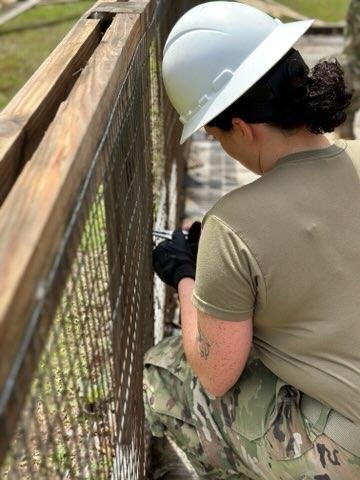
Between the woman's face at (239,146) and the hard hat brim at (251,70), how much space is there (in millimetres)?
61

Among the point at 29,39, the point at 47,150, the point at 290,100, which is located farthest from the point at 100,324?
the point at 29,39

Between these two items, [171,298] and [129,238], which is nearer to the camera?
[129,238]

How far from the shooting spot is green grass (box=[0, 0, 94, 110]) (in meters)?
7.49

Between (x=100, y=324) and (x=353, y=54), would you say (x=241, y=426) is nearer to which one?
(x=100, y=324)

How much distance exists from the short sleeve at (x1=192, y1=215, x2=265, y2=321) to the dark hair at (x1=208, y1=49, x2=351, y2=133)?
0.25 m

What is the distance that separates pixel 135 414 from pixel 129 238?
0.56m

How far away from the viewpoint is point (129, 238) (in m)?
1.98

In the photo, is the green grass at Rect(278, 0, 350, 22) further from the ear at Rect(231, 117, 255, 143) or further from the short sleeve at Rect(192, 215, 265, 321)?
the short sleeve at Rect(192, 215, 265, 321)

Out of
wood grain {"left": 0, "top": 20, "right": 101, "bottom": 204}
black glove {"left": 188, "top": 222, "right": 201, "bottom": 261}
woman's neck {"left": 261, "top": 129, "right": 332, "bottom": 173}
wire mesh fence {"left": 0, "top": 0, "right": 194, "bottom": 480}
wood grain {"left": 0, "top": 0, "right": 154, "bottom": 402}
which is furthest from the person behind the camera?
black glove {"left": 188, "top": 222, "right": 201, "bottom": 261}

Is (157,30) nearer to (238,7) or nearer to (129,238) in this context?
(238,7)

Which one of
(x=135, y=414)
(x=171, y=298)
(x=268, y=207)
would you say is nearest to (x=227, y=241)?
(x=268, y=207)

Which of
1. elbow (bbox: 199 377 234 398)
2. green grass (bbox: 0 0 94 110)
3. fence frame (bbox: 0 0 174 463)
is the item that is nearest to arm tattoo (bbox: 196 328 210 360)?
elbow (bbox: 199 377 234 398)

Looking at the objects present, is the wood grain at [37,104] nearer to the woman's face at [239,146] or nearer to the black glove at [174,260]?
the woman's face at [239,146]

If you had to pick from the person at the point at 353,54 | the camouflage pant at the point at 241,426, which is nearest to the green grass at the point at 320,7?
→ the person at the point at 353,54
